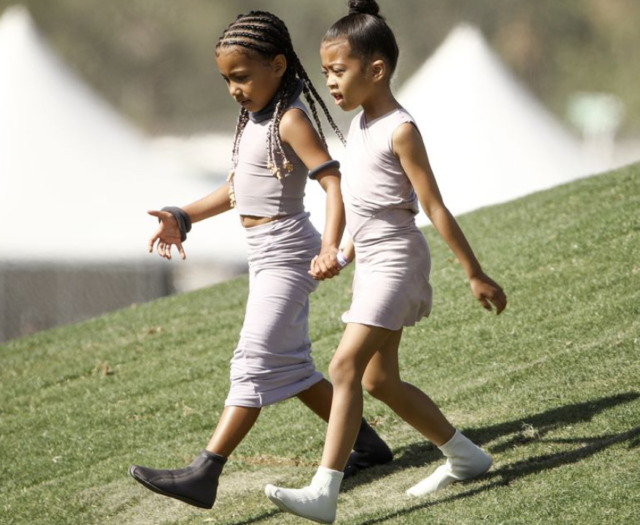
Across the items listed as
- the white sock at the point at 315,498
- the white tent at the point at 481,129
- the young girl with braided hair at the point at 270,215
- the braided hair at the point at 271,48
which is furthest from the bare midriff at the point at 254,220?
the white tent at the point at 481,129

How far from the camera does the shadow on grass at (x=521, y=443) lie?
3785 mm

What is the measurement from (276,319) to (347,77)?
0.91 metres

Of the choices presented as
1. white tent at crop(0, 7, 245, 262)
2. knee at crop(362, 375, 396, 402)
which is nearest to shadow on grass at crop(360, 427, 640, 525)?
knee at crop(362, 375, 396, 402)

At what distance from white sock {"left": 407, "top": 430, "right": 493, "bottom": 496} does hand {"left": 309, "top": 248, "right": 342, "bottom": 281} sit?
0.76 metres

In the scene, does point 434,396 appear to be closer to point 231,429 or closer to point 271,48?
point 231,429

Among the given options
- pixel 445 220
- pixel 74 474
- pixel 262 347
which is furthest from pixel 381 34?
pixel 74 474

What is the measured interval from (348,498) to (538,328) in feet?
7.56

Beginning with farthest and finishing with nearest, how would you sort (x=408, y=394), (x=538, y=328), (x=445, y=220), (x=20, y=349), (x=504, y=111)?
(x=504, y=111) < (x=20, y=349) < (x=538, y=328) < (x=408, y=394) < (x=445, y=220)

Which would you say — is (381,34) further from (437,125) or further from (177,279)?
(437,125)

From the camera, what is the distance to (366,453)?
429 cm

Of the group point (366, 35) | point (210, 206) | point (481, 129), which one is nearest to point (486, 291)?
point (366, 35)

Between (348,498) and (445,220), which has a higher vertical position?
(445,220)

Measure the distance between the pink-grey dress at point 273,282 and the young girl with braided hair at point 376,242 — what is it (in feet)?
1.08

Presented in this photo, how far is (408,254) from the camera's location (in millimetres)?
3625
